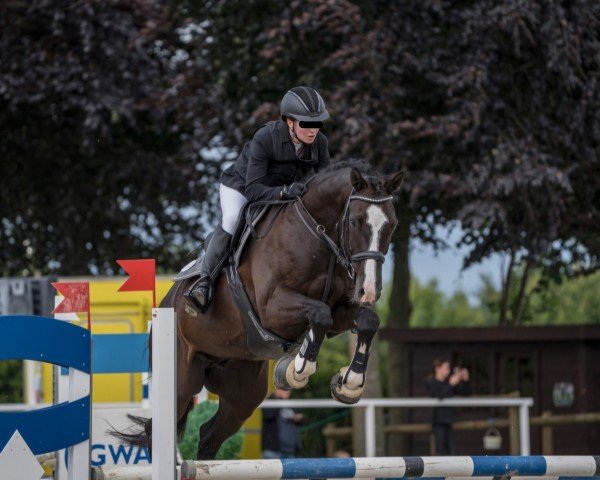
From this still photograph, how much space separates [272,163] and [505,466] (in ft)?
6.48

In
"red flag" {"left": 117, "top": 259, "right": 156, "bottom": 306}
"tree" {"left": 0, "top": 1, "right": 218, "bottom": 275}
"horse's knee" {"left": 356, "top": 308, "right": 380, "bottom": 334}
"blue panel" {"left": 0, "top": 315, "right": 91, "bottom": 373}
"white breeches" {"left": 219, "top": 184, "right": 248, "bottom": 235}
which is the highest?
"tree" {"left": 0, "top": 1, "right": 218, "bottom": 275}

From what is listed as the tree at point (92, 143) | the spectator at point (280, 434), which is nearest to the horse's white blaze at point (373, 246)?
the spectator at point (280, 434)

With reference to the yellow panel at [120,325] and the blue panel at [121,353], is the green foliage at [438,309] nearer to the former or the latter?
the yellow panel at [120,325]

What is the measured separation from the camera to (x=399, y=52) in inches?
458

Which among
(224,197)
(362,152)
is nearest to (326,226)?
(224,197)

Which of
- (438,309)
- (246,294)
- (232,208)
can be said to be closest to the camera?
(246,294)

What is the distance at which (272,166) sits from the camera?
6070 millimetres

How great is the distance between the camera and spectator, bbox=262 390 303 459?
439 inches

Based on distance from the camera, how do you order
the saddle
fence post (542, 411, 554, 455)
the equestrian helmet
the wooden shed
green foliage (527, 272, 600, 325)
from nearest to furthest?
the equestrian helmet, the saddle, fence post (542, 411, 554, 455), the wooden shed, green foliage (527, 272, 600, 325)

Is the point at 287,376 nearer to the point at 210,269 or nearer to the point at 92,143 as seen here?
the point at 210,269

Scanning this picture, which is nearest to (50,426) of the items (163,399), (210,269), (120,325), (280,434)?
(163,399)

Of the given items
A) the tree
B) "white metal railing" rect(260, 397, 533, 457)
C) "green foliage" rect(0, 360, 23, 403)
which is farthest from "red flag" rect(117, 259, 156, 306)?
"green foliage" rect(0, 360, 23, 403)

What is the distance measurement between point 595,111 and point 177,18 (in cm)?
452

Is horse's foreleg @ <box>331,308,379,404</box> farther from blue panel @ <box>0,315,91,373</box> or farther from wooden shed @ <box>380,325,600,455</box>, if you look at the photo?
wooden shed @ <box>380,325,600,455</box>
